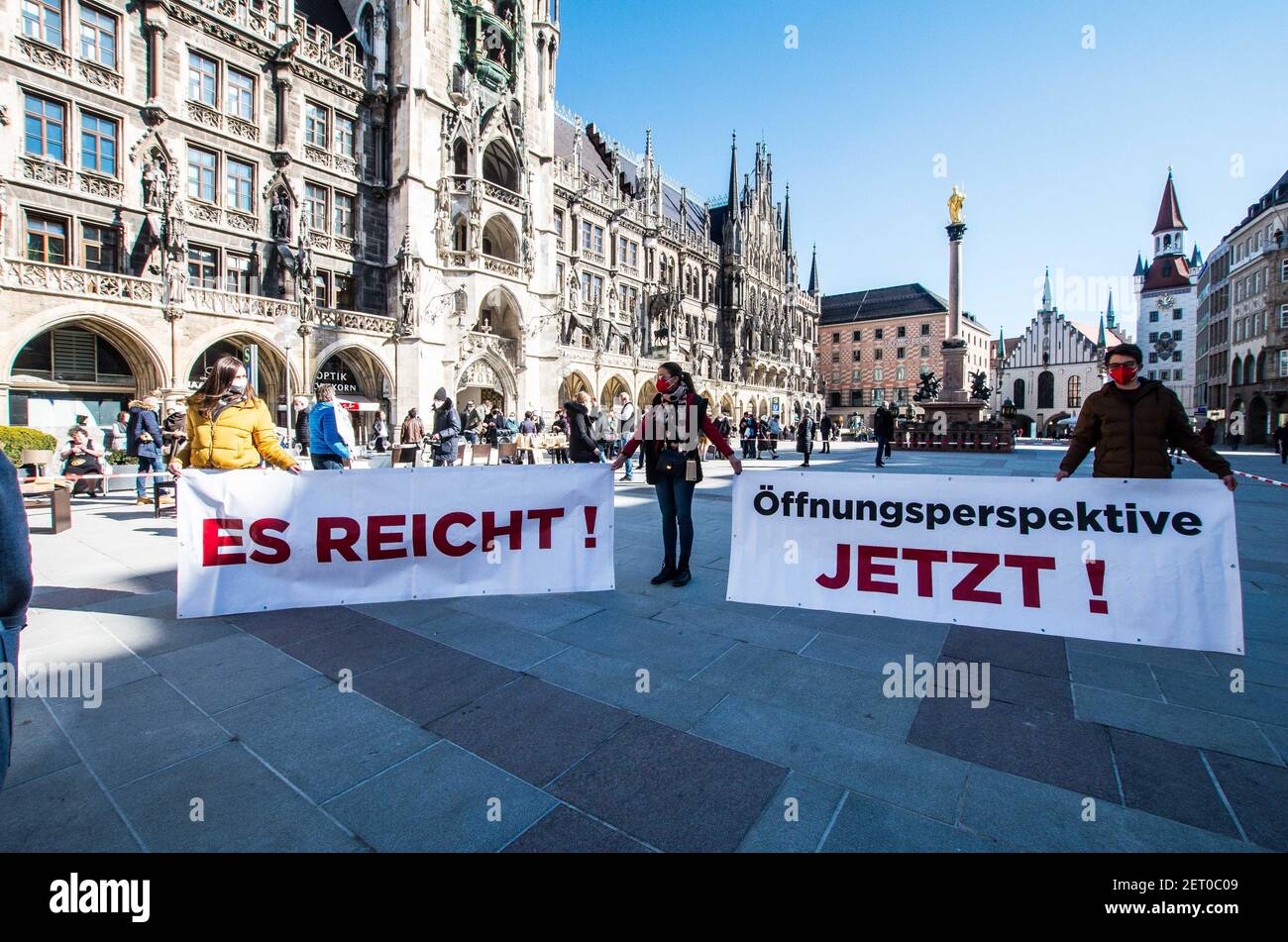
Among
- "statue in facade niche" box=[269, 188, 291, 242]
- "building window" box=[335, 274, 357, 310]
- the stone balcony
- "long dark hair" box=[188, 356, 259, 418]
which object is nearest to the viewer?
"long dark hair" box=[188, 356, 259, 418]

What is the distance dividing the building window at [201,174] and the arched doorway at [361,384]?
7.30 m

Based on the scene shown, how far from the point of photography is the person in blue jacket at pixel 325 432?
7.75 meters

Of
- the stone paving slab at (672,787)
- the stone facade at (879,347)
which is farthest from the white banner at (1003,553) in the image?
the stone facade at (879,347)

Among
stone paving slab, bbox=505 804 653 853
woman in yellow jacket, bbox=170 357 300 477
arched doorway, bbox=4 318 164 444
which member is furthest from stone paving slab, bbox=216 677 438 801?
arched doorway, bbox=4 318 164 444

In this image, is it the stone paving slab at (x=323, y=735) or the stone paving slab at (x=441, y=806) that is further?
the stone paving slab at (x=323, y=735)

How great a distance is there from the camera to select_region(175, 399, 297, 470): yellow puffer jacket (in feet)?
17.0

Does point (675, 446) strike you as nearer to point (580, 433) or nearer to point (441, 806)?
point (441, 806)

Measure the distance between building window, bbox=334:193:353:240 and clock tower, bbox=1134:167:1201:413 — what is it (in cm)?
9582

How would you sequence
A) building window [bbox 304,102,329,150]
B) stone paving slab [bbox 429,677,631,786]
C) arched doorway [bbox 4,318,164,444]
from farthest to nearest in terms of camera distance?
building window [bbox 304,102,329,150] < arched doorway [bbox 4,318,164,444] < stone paving slab [bbox 429,677,631,786]

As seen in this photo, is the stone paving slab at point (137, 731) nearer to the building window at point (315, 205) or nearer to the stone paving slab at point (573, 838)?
the stone paving slab at point (573, 838)

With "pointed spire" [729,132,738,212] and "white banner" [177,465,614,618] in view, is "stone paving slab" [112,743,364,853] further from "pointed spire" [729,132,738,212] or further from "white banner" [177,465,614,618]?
"pointed spire" [729,132,738,212]

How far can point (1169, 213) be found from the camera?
9006 centimetres
